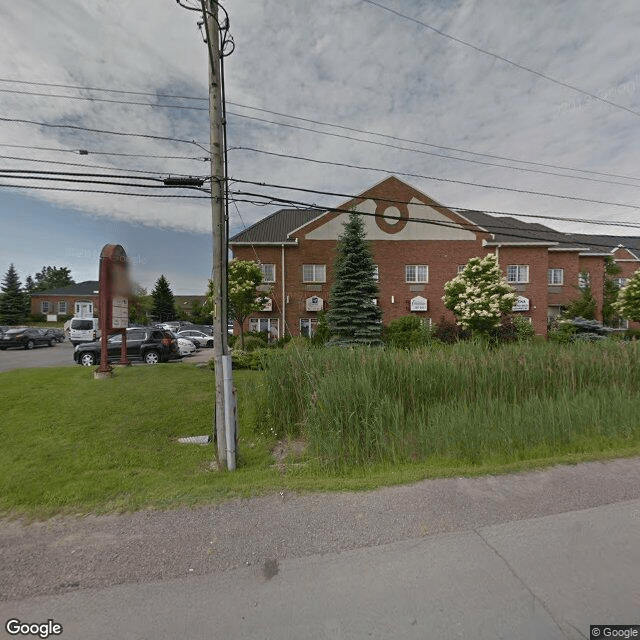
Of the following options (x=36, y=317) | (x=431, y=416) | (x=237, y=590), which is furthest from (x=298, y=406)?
(x=36, y=317)

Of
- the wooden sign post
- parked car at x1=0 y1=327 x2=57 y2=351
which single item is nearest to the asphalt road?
the wooden sign post

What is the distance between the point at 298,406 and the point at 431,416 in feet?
8.06

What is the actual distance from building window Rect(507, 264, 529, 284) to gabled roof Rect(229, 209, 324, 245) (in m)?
15.1

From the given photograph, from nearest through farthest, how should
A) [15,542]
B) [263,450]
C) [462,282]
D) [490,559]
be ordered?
[490,559]
[15,542]
[263,450]
[462,282]

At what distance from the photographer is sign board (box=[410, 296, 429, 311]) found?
23750mm

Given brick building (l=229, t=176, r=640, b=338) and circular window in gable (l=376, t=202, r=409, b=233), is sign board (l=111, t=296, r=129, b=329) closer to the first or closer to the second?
brick building (l=229, t=176, r=640, b=338)

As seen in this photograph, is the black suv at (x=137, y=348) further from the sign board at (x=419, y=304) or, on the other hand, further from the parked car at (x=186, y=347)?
the sign board at (x=419, y=304)

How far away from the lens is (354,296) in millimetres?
17797

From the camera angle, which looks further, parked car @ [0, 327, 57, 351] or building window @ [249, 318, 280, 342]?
building window @ [249, 318, 280, 342]

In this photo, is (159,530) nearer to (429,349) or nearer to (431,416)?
(431,416)

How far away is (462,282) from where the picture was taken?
16.4 metres

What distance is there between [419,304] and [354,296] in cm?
804

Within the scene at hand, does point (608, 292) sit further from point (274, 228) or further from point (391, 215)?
point (274, 228)

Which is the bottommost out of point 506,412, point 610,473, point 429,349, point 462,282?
point 610,473
